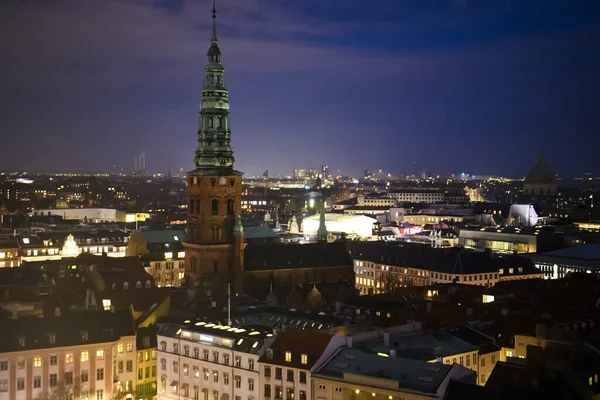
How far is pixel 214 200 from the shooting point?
101 metres

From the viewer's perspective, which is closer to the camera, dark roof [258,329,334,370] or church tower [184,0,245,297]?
dark roof [258,329,334,370]

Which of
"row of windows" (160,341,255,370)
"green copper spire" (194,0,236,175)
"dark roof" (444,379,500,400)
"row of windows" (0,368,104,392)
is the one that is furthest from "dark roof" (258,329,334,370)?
"green copper spire" (194,0,236,175)

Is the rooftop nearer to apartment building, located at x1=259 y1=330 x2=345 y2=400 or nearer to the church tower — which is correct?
apartment building, located at x1=259 y1=330 x2=345 y2=400

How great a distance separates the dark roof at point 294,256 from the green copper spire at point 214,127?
11437 millimetres

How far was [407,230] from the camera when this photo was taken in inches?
7825

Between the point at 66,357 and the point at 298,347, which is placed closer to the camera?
the point at 298,347

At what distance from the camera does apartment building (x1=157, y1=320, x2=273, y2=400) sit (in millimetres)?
65250

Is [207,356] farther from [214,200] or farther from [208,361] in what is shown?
[214,200]

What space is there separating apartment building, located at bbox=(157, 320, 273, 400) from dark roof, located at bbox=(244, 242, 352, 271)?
3373cm

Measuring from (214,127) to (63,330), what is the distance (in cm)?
3598

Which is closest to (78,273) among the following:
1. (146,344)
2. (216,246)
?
(216,246)

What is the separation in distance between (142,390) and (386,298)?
30.1m

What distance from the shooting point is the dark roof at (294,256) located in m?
107

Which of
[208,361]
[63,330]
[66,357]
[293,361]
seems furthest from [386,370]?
[63,330]
